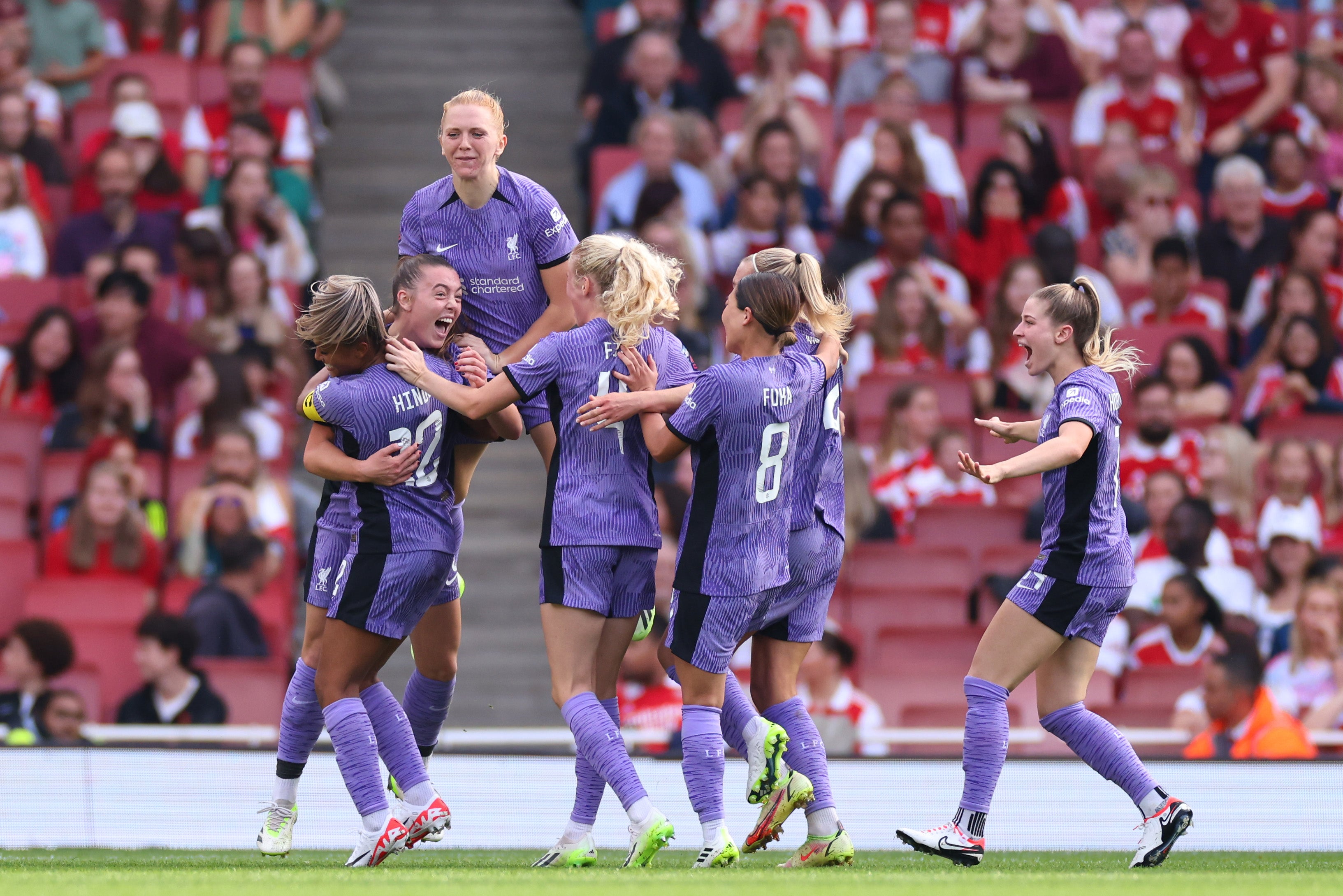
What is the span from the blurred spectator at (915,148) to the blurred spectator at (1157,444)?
236cm

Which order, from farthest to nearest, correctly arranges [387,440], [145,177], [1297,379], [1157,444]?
[145,177], [1297,379], [1157,444], [387,440]

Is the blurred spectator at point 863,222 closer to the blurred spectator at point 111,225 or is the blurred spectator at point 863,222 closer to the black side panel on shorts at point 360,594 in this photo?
the blurred spectator at point 111,225

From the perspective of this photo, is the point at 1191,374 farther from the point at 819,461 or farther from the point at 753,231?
the point at 819,461

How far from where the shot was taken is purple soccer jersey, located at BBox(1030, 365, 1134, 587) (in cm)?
610

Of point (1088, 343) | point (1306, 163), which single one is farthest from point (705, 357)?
point (1306, 163)

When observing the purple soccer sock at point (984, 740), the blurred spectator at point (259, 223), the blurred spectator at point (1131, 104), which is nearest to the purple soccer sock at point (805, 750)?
the purple soccer sock at point (984, 740)

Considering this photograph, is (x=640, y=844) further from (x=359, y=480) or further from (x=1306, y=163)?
(x=1306, y=163)

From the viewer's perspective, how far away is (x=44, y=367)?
1043 centimetres

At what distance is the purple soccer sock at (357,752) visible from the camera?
19.8 feet

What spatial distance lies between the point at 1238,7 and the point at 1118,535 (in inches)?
327

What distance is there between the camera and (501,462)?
452 inches

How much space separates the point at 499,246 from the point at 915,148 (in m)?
5.58

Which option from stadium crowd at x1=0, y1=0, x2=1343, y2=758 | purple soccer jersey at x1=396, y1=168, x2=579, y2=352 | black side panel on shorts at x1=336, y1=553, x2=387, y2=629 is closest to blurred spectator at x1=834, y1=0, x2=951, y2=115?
stadium crowd at x1=0, y1=0, x2=1343, y2=758

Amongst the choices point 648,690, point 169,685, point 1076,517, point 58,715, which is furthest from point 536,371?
point 58,715
